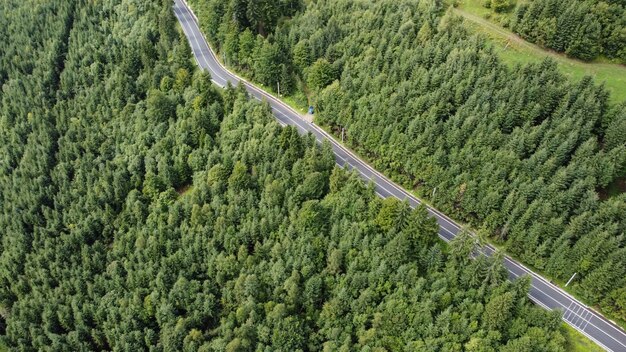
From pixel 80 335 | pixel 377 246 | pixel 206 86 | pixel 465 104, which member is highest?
pixel 465 104

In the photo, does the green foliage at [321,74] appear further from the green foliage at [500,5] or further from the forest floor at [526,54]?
the green foliage at [500,5]

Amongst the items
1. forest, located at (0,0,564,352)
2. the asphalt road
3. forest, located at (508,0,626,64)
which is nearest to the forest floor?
forest, located at (508,0,626,64)

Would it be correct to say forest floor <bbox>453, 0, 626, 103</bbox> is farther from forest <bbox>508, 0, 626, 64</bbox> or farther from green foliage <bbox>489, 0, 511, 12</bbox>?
forest <bbox>508, 0, 626, 64</bbox>

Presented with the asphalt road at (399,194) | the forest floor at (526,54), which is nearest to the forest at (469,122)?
the asphalt road at (399,194)

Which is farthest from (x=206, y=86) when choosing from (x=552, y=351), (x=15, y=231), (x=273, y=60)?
(x=552, y=351)

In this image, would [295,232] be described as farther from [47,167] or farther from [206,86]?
[47,167]

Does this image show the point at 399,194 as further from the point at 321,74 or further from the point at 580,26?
the point at 580,26
